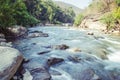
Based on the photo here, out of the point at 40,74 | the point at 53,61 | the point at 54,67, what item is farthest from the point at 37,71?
the point at 53,61

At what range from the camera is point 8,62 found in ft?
34.2

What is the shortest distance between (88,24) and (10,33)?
37727 mm

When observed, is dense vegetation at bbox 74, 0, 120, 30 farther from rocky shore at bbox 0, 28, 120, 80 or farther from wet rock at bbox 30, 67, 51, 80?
wet rock at bbox 30, 67, 51, 80

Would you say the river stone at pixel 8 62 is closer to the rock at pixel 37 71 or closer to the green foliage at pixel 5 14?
the rock at pixel 37 71

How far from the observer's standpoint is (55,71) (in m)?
12.4

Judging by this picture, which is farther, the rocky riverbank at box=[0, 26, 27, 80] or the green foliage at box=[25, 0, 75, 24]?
the green foliage at box=[25, 0, 75, 24]

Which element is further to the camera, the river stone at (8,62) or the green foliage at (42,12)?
the green foliage at (42,12)

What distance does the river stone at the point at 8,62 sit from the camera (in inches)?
379

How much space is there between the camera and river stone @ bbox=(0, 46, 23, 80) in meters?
9.62

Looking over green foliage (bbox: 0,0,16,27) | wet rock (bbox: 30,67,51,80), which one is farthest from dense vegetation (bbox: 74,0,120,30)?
wet rock (bbox: 30,67,51,80)

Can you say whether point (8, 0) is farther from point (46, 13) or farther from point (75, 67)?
point (46, 13)

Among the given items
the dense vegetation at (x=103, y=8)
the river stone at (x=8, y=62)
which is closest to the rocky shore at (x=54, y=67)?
the river stone at (x=8, y=62)

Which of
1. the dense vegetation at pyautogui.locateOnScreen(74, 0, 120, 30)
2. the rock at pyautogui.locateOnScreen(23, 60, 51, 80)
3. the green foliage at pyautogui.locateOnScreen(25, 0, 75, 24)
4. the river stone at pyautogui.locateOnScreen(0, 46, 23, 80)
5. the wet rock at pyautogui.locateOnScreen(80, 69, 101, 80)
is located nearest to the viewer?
the river stone at pyautogui.locateOnScreen(0, 46, 23, 80)

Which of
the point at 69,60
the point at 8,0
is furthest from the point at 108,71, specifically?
the point at 8,0
